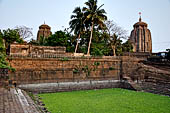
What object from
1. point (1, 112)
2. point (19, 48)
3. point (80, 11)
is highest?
point (80, 11)

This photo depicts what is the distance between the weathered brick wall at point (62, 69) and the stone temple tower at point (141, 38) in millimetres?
24346

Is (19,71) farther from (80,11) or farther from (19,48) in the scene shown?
(80,11)

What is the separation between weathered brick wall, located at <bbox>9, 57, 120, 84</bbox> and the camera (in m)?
14.0

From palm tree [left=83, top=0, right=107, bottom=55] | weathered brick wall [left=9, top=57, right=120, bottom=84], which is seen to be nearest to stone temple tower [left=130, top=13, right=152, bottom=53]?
palm tree [left=83, top=0, right=107, bottom=55]

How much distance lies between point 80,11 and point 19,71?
1354cm

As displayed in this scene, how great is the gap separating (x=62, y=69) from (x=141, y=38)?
30612mm

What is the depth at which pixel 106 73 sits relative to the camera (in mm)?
17953

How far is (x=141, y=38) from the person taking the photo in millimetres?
40531

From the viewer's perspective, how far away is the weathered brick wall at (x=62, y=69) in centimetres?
1398

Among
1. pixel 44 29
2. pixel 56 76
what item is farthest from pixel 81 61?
pixel 44 29

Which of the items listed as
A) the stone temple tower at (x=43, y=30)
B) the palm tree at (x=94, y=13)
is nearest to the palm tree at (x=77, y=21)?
the palm tree at (x=94, y=13)

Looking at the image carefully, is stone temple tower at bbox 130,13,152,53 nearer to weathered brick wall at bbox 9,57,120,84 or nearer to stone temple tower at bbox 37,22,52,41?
stone temple tower at bbox 37,22,52,41

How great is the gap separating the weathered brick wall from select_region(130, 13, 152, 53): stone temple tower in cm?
2435

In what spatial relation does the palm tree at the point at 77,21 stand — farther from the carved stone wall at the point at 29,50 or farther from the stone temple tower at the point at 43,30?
the stone temple tower at the point at 43,30
